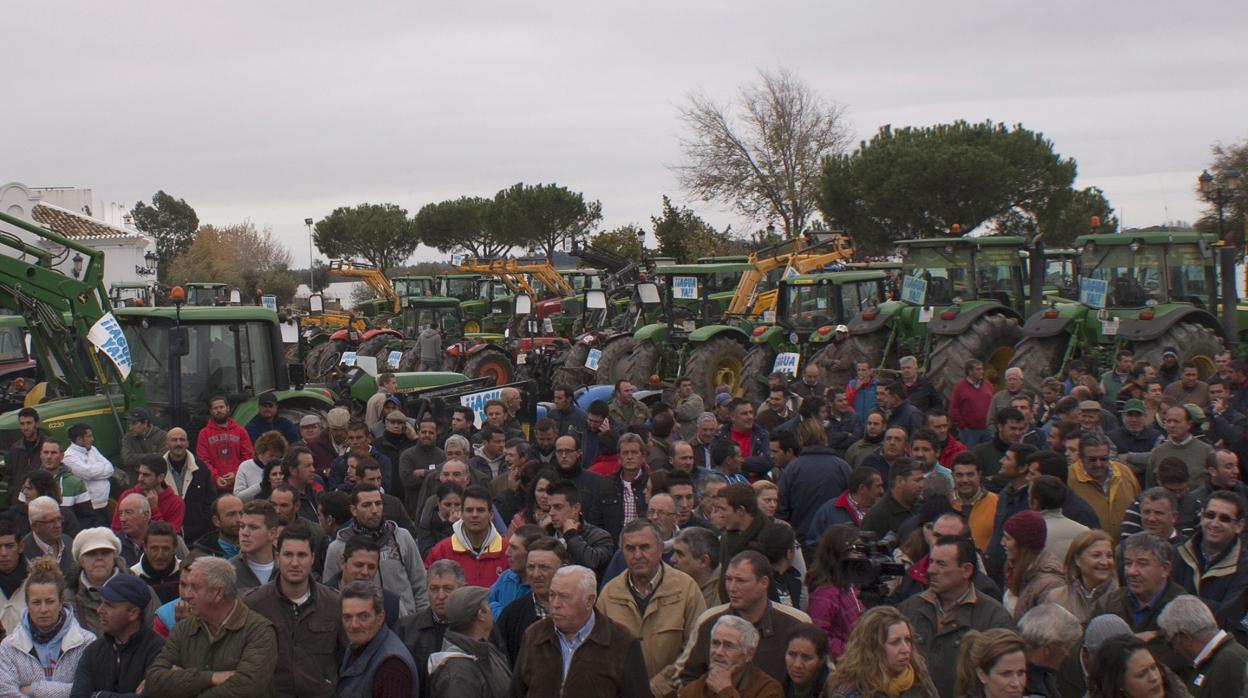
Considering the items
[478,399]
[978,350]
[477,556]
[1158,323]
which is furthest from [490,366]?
[477,556]

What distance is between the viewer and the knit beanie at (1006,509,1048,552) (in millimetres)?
5969

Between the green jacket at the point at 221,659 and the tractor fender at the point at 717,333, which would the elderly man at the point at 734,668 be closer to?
the green jacket at the point at 221,659

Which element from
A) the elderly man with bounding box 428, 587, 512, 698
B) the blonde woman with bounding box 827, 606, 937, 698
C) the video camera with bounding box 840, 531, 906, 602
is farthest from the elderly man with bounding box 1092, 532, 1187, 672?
the elderly man with bounding box 428, 587, 512, 698

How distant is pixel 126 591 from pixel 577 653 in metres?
1.92

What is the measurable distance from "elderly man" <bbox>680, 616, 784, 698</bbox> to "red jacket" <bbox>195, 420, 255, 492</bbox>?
6604 millimetres

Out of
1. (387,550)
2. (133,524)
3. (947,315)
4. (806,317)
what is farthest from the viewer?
(806,317)

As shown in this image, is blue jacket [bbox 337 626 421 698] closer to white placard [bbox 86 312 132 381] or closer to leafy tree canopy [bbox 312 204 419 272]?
white placard [bbox 86 312 132 381]

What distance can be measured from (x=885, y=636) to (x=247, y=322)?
8804 mm

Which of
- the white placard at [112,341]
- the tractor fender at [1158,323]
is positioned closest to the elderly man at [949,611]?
the white placard at [112,341]

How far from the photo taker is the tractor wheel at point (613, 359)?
1873 centimetres

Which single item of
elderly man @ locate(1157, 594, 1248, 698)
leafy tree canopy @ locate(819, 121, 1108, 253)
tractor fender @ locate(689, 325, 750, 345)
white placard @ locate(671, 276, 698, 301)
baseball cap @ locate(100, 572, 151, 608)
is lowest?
elderly man @ locate(1157, 594, 1248, 698)

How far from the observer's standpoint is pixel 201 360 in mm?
12062

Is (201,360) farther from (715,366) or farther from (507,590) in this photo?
(715,366)

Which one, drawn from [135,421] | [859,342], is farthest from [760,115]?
[135,421]
